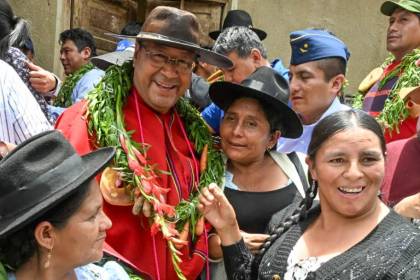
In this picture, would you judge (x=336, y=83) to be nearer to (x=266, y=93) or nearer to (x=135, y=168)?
(x=266, y=93)

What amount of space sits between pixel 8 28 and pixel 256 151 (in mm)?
1452

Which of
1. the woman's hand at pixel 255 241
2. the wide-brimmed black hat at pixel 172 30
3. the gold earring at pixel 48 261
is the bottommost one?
the woman's hand at pixel 255 241

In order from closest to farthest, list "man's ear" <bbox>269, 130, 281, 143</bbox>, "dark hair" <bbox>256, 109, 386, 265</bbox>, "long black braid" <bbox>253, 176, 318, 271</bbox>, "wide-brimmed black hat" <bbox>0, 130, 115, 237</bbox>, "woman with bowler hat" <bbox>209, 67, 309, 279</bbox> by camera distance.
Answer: "wide-brimmed black hat" <bbox>0, 130, 115, 237</bbox>, "dark hair" <bbox>256, 109, 386, 265</bbox>, "long black braid" <bbox>253, 176, 318, 271</bbox>, "woman with bowler hat" <bbox>209, 67, 309, 279</bbox>, "man's ear" <bbox>269, 130, 281, 143</bbox>

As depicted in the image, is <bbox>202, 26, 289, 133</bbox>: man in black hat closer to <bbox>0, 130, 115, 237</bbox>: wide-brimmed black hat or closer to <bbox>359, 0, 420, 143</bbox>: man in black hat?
<bbox>359, 0, 420, 143</bbox>: man in black hat

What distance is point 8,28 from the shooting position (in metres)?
3.51

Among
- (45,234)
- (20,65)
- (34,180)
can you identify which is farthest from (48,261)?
(20,65)

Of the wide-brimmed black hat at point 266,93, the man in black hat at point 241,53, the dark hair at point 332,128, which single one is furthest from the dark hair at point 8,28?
the dark hair at point 332,128

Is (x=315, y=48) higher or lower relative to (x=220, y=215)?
higher

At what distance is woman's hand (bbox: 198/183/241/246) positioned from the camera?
121 inches

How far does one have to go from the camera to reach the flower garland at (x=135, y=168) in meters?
3.05

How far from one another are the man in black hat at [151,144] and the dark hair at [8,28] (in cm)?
59

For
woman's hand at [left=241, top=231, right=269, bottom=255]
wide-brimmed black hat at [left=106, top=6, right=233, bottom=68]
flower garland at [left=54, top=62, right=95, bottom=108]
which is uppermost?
wide-brimmed black hat at [left=106, top=6, right=233, bottom=68]

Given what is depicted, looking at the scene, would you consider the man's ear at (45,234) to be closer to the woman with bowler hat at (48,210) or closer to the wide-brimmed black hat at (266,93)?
the woman with bowler hat at (48,210)

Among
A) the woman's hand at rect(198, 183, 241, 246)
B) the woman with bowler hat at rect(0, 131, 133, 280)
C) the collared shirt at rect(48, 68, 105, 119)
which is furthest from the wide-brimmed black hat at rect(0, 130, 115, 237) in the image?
the collared shirt at rect(48, 68, 105, 119)
